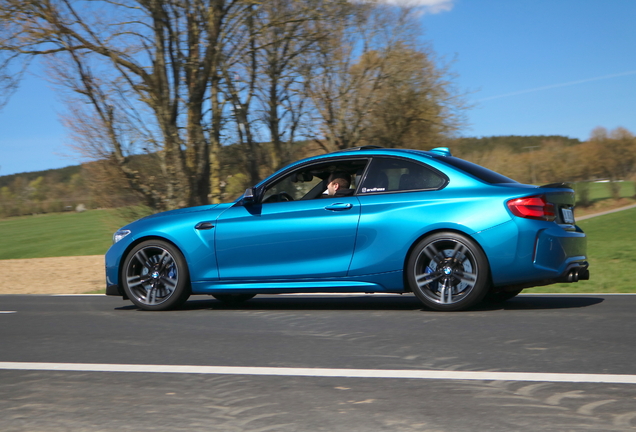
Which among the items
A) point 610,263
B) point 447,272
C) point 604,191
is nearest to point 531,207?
point 447,272

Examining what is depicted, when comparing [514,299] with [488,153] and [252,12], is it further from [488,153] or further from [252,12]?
[488,153]

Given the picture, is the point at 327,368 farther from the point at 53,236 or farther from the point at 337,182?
the point at 53,236

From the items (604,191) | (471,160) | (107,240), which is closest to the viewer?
(471,160)

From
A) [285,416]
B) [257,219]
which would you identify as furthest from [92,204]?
[285,416]

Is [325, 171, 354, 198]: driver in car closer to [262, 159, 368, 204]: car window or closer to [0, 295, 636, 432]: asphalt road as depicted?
[262, 159, 368, 204]: car window

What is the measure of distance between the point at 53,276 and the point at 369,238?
17315mm

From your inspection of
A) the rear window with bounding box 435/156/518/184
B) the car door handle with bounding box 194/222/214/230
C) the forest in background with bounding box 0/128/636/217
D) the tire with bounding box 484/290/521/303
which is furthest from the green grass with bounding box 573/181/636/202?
the car door handle with bounding box 194/222/214/230

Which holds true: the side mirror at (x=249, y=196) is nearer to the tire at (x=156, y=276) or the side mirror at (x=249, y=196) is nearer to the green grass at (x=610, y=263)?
the tire at (x=156, y=276)

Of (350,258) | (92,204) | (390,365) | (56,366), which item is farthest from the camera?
(92,204)

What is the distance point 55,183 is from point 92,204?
6647 centimetres

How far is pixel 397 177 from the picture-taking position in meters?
7.28

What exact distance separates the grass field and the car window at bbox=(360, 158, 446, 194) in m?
5.11

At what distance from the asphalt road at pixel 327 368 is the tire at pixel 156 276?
7.8 inches

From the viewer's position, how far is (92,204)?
21.8m
